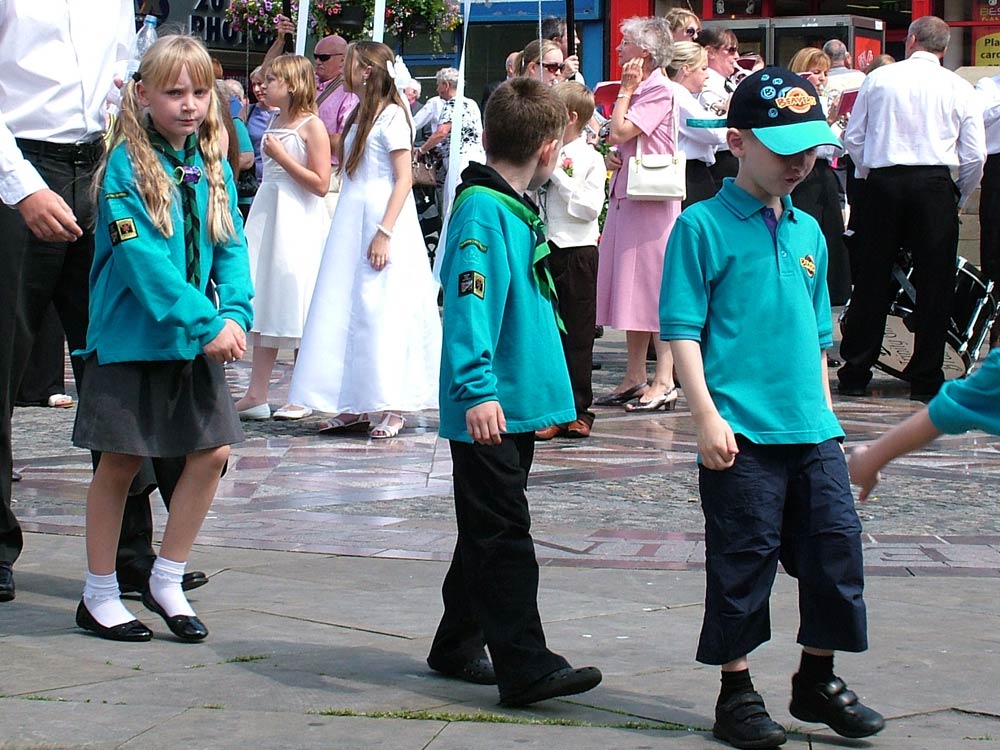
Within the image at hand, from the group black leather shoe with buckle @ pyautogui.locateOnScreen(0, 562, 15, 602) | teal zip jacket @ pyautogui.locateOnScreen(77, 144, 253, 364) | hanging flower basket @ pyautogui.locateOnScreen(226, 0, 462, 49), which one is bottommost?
black leather shoe with buckle @ pyautogui.locateOnScreen(0, 562, 15, 602)

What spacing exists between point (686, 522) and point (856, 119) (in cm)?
475

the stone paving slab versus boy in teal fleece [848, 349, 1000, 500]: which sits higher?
boy in teal fleece [848, 349, 1000, 500]

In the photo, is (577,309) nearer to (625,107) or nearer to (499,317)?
(625,107)

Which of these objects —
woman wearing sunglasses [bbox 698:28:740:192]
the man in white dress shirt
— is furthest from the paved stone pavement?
the man in white dress shirt

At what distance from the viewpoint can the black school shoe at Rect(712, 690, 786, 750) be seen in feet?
12.5

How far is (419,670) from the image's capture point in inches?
176

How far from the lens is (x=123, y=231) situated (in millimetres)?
4727

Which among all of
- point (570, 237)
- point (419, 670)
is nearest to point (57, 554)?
point (419, 670)

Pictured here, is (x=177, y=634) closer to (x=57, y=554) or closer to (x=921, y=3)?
(x=57, y=554)

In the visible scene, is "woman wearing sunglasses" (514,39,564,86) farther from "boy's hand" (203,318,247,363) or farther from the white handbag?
"boy's hand" (203,318,247,363)

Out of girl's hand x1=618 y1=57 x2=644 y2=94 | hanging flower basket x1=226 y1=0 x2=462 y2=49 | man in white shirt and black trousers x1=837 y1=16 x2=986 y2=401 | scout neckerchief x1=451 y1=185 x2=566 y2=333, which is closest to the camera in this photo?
scout neckerchief x1=451 y1=185 x2=566 y2=333

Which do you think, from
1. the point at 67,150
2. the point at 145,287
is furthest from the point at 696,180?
the point at 145,287

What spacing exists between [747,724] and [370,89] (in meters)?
5.47

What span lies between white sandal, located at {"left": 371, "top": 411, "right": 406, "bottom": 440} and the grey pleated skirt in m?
4.07
